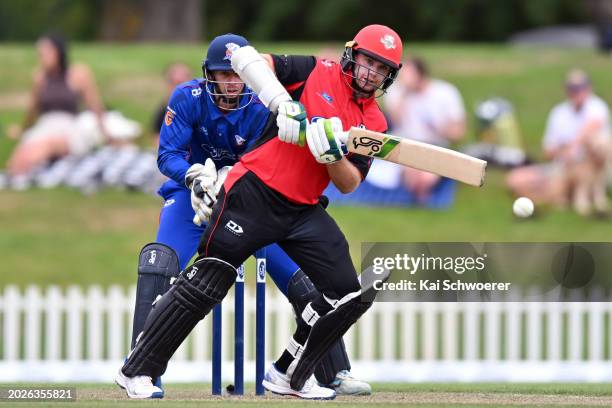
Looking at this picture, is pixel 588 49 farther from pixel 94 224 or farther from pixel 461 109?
pixel 94 224

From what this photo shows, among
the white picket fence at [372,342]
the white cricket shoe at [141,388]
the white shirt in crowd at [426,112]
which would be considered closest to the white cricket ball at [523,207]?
the white cricket shoe at [141,388]

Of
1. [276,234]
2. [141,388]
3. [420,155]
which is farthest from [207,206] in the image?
[420,155]

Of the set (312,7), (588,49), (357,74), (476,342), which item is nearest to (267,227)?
(357,74)

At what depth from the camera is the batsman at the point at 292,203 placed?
6.35 m

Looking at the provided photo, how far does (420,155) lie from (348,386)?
4.84 ft

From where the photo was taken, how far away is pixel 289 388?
22.5ft

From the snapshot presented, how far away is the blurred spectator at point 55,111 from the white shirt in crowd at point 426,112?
3.55m

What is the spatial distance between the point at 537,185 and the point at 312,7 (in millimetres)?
9157

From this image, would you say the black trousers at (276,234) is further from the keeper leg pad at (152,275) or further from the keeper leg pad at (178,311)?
the keeper leg pad at (152,275)

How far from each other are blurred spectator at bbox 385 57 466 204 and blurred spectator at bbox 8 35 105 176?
11.7 feet

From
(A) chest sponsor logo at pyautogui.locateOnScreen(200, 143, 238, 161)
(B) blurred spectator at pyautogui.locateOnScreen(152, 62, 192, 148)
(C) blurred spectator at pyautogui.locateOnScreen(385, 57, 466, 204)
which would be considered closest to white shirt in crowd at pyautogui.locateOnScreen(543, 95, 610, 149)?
(C) blurred spectator at pyautogui.locateOnScreen(385, 57, 466, 204)

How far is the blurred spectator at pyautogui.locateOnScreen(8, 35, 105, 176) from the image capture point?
15.9 metres

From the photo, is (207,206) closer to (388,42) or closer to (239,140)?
(239,140)

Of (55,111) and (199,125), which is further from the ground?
(55,111)
